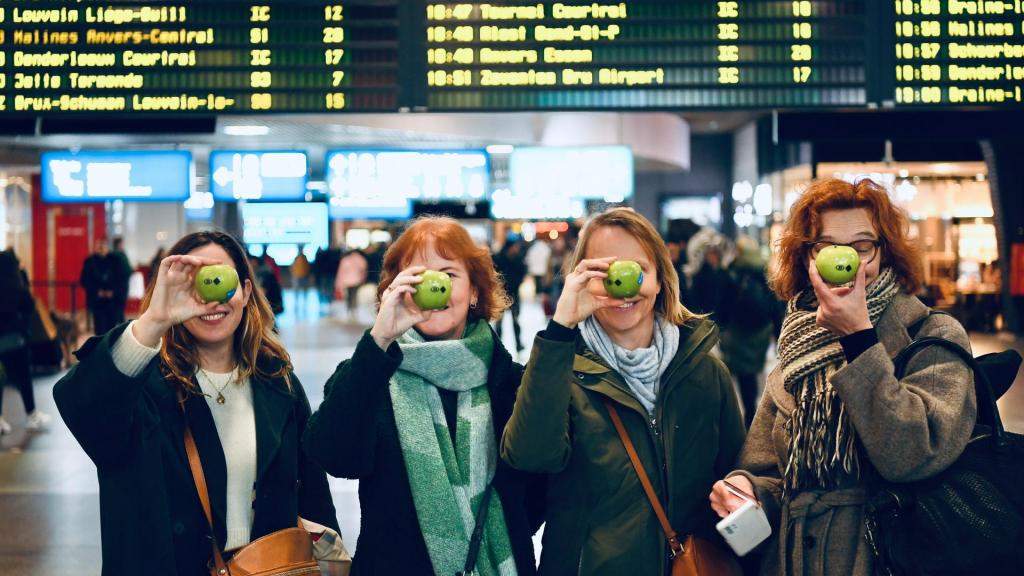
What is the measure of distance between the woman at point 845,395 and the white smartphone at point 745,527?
5 cm

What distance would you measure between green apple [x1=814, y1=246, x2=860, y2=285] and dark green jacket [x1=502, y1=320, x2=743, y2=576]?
0.44m

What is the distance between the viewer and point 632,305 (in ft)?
8.16

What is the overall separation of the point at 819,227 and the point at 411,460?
3.70ft

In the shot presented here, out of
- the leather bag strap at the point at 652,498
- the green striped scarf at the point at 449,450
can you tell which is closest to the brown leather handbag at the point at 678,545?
the leather bag strap at the point at 652,498

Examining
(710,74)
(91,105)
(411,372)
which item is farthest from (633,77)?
(411,372)

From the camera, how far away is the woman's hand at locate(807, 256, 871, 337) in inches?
84.4

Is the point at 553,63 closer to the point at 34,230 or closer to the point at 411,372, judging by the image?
the point at 411,372

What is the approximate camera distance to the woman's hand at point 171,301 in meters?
2.28

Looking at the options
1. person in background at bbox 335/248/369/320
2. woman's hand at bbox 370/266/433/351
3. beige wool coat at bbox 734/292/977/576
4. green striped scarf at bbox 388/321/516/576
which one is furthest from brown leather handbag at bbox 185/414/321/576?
person in background at bbox 335/248/369/320

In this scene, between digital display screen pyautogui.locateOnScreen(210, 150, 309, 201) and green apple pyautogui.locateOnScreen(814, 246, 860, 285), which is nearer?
green apple pyautogui.locateOnScreen(814, 246, 860, 285)

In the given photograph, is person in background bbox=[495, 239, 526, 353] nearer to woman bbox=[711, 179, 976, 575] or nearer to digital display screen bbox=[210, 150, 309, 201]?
digital display screen bbox=[210, 150, 309, 201]

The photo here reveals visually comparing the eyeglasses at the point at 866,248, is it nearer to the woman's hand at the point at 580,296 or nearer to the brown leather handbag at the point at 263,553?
the woman's hand at the point at 580,296

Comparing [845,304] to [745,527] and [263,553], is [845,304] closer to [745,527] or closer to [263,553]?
[745,527]

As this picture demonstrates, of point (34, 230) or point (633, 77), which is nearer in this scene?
point (633, 77)
